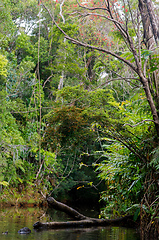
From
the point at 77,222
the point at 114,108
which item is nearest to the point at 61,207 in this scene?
the point at 77,222

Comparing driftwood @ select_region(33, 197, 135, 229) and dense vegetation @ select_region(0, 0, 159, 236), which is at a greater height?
dense vegetation @ select_region(0, 0, 159, 236)

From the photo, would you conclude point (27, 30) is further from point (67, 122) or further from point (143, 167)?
point (143, 167)

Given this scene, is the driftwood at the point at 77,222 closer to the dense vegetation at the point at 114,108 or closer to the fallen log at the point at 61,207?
the fallen log at the point at 61,207

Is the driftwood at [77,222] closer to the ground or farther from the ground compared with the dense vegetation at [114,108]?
closer to the ground

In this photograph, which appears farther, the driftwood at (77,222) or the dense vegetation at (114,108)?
the driftwood at (77,222)

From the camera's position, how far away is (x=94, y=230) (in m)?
6.93

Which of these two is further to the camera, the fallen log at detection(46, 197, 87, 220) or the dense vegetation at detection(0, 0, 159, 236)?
the fallen log at detection(46, 197, 87, 220)

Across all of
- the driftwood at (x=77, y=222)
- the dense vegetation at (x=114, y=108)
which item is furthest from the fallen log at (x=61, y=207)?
the dense vegetation at (x=114, y=108)

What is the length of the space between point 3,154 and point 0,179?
1196 mm

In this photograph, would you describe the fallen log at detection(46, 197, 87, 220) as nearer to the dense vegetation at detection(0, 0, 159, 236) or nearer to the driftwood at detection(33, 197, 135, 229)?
the driftwood at detection(33, 197, 135, 229)

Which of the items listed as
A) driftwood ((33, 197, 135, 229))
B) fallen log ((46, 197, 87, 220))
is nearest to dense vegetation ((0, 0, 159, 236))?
driftwood ((33, 197, 135, 229))

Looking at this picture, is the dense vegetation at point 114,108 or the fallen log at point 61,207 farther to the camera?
the fallen log at point 61,207

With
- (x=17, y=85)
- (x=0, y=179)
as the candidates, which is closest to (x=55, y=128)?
(x=0, y=179)

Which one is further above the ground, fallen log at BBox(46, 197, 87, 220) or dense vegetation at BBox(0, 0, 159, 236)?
dense vegetation at BBox(0, 0, 159, 236)
